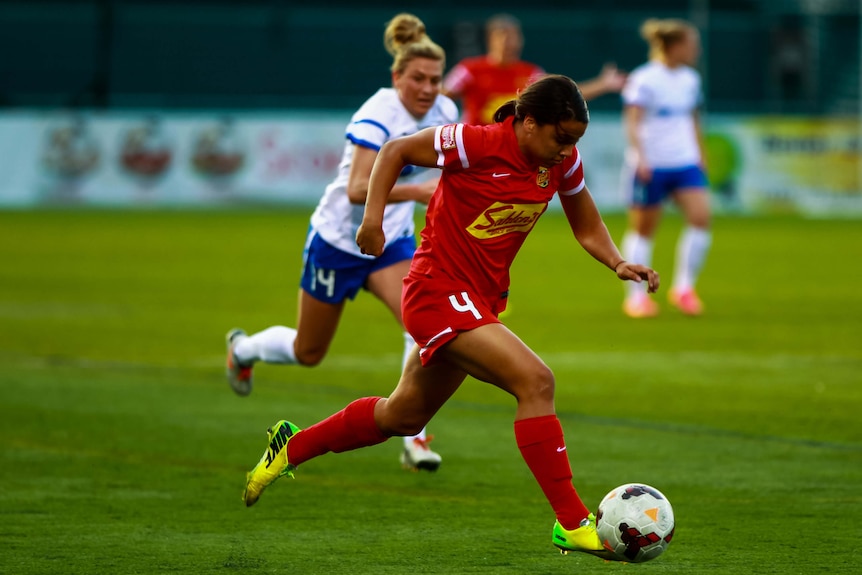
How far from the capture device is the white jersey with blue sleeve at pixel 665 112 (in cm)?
1471

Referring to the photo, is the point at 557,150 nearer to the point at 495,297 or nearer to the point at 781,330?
the point at 495,297

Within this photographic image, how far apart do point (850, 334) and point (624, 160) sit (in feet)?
→ 56.2

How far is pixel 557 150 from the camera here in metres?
5.52

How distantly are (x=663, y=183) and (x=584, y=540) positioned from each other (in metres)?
9.85

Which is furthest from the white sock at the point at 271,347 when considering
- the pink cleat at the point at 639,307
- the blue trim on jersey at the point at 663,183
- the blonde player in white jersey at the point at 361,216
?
the blue trim on jersey at the point at 663,183

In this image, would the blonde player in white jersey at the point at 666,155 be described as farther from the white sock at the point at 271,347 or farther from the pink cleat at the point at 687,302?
the white sock at the point at 271,347

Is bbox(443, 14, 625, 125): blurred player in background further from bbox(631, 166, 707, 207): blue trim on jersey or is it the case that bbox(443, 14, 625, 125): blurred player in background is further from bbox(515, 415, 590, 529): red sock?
bbox(515, 415, 590, 529): red sock

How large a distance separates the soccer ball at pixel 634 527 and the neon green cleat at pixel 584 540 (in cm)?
2

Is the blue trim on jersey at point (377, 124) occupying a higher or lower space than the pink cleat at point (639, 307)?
higher

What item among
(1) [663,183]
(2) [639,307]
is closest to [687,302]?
→ (2) [639,307]

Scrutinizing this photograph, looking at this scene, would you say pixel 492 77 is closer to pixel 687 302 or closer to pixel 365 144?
pixel 687 302

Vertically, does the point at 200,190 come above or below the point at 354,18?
below

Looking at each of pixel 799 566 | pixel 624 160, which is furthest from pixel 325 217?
pixel 624 160

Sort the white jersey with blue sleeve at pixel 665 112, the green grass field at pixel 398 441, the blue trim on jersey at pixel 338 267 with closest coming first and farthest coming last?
the green grass field at pixel 398 441 → the blue trim on jersey at pixel 338 267 → the white jersey with blue sleeve at pixel 665 112
